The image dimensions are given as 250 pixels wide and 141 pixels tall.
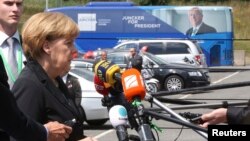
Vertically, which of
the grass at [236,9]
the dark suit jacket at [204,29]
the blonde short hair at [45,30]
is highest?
the blonde short hair at [45,30]

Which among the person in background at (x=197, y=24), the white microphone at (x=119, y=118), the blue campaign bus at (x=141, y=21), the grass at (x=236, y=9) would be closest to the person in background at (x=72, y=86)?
the white microphone at (x=119, y=118)

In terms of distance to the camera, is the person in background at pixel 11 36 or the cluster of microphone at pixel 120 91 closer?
the cluster of microphone at pixel 120 91

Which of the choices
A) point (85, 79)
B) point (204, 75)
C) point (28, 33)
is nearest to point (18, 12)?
point (28, 33)

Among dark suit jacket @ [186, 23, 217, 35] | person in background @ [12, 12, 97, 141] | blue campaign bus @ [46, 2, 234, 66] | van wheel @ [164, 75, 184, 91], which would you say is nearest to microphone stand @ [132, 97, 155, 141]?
person in background @ [12, 12, 97, 141]

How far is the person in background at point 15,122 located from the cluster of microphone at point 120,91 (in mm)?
288

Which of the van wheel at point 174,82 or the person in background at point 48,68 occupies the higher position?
the person in background at point 48,68

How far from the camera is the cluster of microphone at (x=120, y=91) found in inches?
105

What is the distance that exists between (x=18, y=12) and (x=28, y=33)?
0.99 m

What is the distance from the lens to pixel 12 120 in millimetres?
2770

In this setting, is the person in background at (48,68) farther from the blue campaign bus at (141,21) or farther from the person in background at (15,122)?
the blue campaign bus at (141,21)

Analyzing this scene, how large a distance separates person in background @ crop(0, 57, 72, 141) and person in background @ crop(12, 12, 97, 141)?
0.91 ft

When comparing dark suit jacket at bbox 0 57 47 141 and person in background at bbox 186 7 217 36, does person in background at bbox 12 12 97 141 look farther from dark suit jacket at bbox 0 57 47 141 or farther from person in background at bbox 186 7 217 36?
person in background at bbox 186 7 217 36

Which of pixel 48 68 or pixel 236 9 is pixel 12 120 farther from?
pixel 236 9

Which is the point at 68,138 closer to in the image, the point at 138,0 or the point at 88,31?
the point at 88,31
